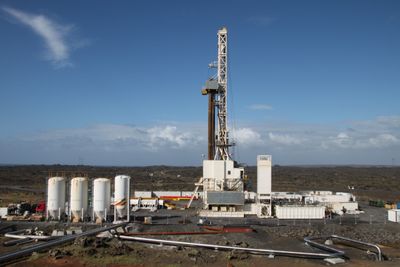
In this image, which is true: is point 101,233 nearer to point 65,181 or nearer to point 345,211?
point 65,181

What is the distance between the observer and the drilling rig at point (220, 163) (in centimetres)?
4362

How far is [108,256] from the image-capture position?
2473 cm

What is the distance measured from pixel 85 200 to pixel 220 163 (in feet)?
55.1

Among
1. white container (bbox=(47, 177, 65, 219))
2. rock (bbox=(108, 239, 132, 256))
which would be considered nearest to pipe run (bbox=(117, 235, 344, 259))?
rock (bbox=(108, 239, 132, 256))

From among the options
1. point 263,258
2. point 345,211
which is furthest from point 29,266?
point 345,211

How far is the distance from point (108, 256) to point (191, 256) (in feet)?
16.2

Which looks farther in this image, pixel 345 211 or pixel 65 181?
pixel 345 211

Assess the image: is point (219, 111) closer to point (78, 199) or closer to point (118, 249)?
point (78, 199)

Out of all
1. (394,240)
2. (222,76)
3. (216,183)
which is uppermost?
(222,76)

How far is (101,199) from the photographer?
3719 cm

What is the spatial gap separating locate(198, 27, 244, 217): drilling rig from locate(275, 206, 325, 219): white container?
13.0 feet

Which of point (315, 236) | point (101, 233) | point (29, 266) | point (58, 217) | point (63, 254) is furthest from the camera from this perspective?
point (58, 217)

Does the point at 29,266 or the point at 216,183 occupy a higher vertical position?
the point at 216,183

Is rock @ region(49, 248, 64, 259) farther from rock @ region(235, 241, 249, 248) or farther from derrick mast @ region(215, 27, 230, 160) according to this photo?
derrick mast @ region(215, 27, 230, 160)
